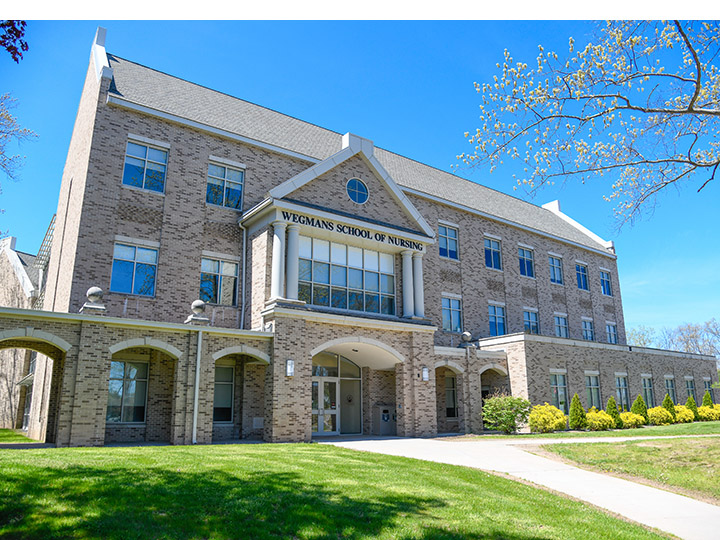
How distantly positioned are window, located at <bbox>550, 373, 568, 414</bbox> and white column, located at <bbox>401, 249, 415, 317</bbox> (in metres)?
10.00

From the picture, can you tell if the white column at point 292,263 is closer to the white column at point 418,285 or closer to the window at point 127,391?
the window at point 127,391

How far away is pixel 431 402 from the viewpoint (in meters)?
22.6

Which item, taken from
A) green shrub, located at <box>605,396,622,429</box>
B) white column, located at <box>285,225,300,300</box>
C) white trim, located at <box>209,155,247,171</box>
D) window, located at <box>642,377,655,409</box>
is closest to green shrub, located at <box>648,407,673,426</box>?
window, located at <box>642,377,655,409</box>

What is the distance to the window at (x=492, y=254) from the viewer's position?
31.9 metres

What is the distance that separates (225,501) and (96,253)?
1343 centimetres

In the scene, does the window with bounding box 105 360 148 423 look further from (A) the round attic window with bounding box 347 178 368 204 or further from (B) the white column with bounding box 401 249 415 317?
(B) the white column with bounding box 401 249 415 317

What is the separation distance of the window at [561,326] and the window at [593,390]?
4766mm

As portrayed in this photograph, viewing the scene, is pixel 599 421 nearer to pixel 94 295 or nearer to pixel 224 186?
pixel 224 186

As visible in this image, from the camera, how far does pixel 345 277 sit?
72.2ft

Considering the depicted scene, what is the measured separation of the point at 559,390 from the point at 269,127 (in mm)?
19526

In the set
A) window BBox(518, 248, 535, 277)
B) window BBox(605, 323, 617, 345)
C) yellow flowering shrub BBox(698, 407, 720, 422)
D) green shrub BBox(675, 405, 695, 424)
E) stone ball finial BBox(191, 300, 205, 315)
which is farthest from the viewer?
window BBox(605, 323, 617, 345)

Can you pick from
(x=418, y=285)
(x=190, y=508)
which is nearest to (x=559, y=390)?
(x=418, y=285)

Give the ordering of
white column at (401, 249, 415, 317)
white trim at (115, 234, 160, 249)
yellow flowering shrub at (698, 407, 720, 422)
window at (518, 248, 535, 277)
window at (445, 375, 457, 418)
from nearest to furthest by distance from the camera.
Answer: white trim at (115, 234, 160, 249) → white column at (401, 249, 415, 317) → window at (445, 375, 457, 418) → yellow flowering shrub at (698, 407, 720, 422) → window at (518, 248, 535, 277)

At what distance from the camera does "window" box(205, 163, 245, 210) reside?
70.6 ft
